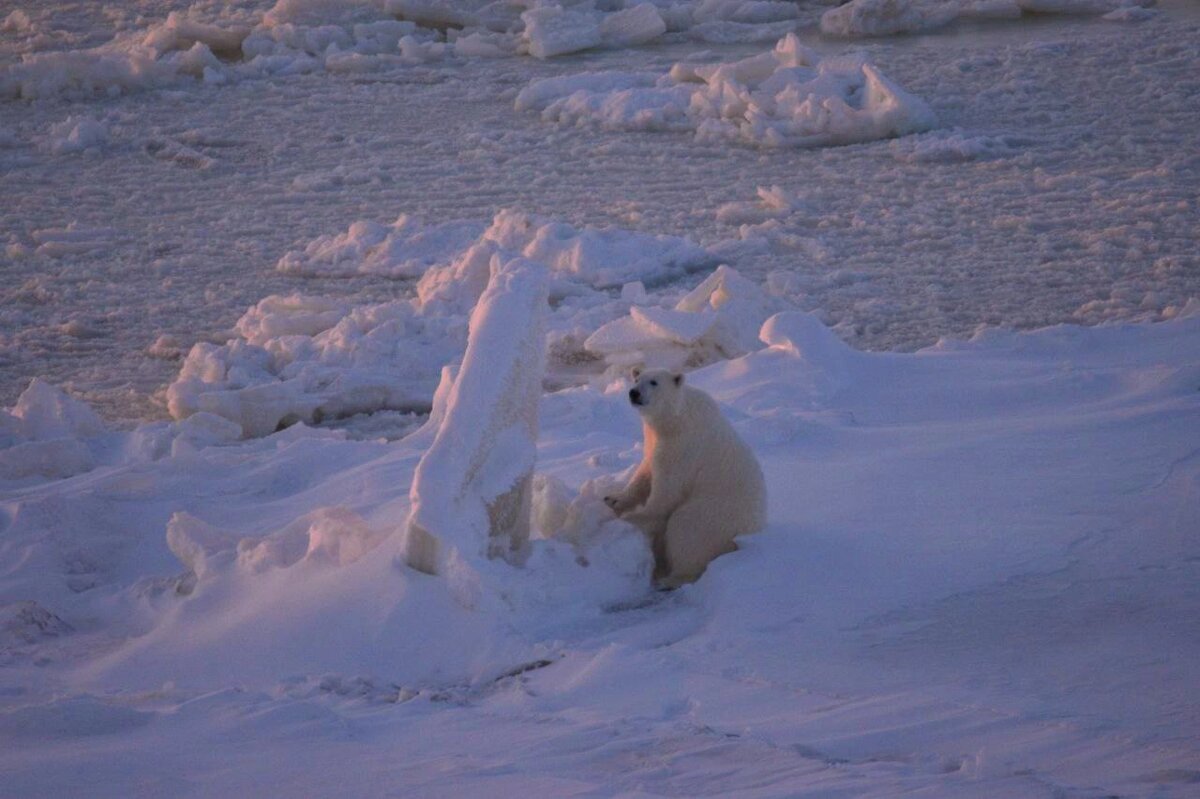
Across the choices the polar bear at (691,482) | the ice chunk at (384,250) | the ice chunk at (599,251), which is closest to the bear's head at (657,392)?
the polar bear at (691,482)

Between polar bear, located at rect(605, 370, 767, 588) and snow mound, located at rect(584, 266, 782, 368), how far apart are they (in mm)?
3296

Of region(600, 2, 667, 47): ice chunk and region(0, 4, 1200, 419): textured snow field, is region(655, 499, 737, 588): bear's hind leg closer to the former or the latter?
region(0, 4, 1200, 419): textured snow field

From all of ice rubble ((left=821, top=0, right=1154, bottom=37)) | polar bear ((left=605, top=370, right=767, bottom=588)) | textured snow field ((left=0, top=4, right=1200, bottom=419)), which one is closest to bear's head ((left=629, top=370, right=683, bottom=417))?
polar bear ((left=605, top=370, right=767, bottom=588))

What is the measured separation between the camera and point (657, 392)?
423 centimetres

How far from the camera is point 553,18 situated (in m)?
17.0

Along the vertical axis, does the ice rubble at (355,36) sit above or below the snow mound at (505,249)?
above

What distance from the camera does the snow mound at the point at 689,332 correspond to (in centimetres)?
765

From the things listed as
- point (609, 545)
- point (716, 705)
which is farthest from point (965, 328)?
point (716, 705)

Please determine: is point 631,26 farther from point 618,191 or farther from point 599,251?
point 599,251

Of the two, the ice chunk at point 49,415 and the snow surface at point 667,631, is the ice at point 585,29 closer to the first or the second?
the ice chunk at point 49,415

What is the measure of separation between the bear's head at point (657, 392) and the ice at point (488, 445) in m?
0.38

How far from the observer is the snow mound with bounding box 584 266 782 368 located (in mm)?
7652

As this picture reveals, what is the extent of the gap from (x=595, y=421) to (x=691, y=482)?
7.43 feet

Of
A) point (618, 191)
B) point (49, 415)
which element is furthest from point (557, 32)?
point (49, 415)
